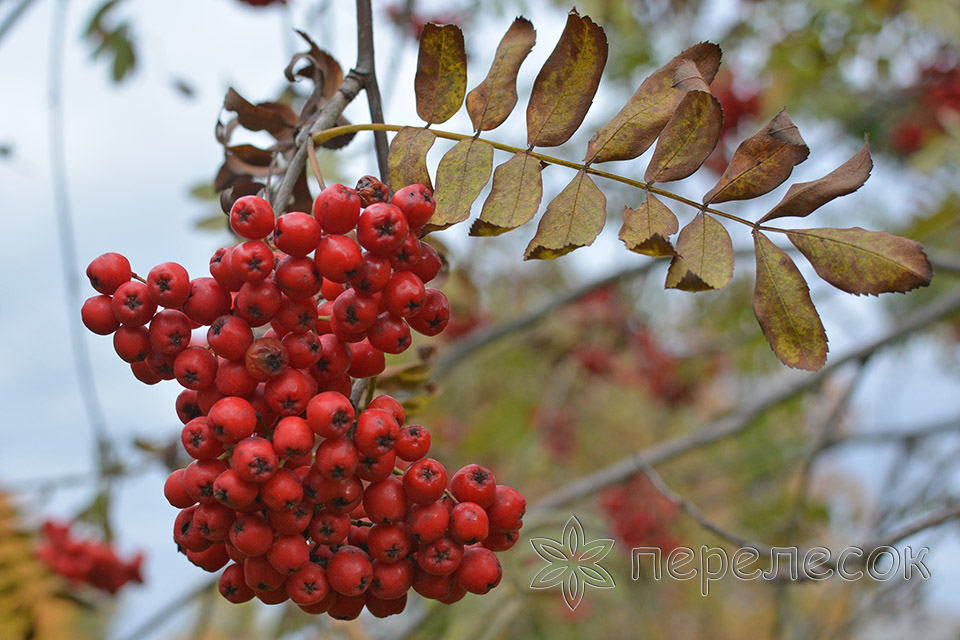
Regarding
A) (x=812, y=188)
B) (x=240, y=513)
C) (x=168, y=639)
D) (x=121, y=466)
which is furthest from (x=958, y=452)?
(x=168, y=639)

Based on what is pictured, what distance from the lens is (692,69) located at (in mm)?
978

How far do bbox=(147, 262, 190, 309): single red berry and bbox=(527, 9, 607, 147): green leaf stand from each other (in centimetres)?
51

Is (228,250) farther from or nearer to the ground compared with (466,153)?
nearer to the ground

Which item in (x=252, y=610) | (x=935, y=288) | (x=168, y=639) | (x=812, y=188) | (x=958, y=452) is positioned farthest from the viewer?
(x=168, y=639)

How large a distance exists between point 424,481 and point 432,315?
211 mm

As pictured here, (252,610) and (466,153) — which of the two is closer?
(466,153)

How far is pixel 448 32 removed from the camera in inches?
40.7

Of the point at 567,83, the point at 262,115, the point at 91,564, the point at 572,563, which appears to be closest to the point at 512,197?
the point at 567,83

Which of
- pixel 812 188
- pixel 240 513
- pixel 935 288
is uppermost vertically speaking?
pixel 935 288

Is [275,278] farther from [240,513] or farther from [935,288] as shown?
[935,288]

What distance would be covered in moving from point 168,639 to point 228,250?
39.9ft

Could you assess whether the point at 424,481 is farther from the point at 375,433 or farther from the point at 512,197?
the point at 512,197

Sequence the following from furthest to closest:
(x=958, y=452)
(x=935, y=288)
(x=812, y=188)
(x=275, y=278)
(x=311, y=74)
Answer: (x=935, y=288), (x=958, y=452), (x=311, y=74), (x=812, y=188), (x=275, y=278)

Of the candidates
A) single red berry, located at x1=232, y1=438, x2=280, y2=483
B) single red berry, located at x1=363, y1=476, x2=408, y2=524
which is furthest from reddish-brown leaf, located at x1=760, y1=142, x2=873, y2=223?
single red berry, located at x1=232, y1=438, x2=280, y2=483
